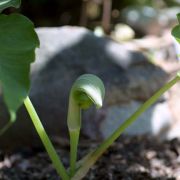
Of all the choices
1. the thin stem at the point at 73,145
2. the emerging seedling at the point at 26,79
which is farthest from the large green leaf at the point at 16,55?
the thin stem at the point at 73,145

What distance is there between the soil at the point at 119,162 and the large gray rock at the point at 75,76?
8 centimetres

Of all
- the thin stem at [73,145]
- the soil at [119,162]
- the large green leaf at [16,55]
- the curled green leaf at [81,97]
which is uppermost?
the large green leaf at [16,55]

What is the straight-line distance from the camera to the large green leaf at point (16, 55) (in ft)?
3.15

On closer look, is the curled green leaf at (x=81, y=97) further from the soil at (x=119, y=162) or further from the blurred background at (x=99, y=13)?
the blurred background at (x=99, y=13)

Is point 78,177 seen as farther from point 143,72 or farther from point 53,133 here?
point 143,72

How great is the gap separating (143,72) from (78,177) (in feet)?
3.07

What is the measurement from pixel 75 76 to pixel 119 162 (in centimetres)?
40

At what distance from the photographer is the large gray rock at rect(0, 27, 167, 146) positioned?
1877mm

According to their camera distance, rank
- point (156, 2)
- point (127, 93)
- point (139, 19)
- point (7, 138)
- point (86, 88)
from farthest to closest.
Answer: point (156, 2)
point (139, 19)
point (127, 93)
point (7, 138)
point (86, 88)

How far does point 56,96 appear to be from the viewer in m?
1.90

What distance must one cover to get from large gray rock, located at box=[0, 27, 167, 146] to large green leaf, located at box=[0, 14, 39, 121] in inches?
29.0

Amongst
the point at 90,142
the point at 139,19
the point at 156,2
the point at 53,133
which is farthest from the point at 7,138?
the point at 156,2

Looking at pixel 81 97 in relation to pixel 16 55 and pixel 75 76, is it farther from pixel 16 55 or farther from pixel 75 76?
pixel 75 76

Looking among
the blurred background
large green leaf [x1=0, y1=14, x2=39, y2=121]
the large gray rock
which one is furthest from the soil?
the blurred background
